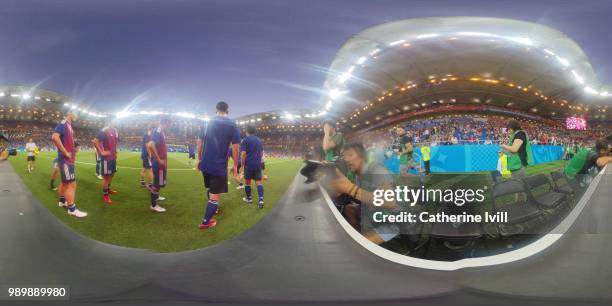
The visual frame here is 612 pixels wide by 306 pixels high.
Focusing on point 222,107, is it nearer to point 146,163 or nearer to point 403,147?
point 146,163

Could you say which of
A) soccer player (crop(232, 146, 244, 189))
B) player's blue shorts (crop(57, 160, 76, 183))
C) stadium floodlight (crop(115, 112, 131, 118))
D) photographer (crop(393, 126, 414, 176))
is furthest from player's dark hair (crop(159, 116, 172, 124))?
photographer (crop(393, 126, 414, 176))

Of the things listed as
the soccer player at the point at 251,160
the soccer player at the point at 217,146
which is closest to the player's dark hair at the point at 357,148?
the soccer player at the point at 251,160

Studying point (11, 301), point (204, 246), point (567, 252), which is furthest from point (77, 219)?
point (567, 252)

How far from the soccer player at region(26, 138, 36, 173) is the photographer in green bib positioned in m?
2.37

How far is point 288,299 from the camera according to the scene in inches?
52.4

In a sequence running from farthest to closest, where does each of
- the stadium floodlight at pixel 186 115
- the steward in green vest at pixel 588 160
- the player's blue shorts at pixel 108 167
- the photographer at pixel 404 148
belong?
the steward in green vest at pixel 588 160 < the photographer at pixel 404 148 < the player's blue shorts at pixel 108 167 < the stadium floodlight at pixel 186 115

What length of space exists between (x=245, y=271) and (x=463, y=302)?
3.80ft

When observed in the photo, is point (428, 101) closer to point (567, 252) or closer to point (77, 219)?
point (567, 252)

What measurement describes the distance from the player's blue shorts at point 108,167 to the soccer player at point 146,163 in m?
0.14

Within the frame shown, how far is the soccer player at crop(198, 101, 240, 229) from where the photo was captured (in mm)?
1208

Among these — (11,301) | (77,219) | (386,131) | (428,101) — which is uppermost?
(428,101)

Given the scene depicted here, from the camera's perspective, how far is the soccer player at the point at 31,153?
1.24 meters

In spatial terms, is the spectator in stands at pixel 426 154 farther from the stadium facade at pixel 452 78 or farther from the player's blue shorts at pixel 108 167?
the player's blue shorts at pixel 108 167

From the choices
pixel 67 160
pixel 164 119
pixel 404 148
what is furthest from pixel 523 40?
pixel 67 160
